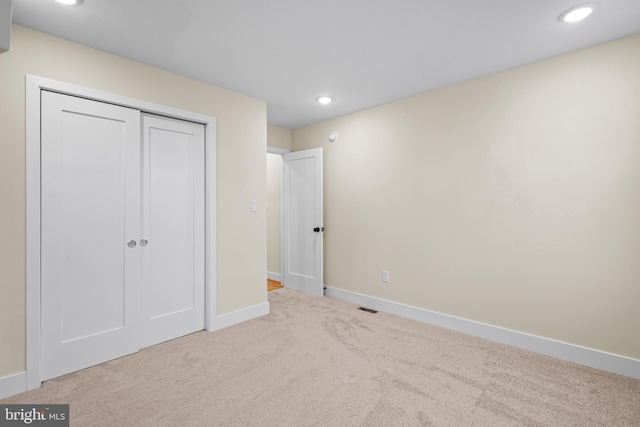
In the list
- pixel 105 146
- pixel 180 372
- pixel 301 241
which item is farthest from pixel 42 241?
pixel 301 241

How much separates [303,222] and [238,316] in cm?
169

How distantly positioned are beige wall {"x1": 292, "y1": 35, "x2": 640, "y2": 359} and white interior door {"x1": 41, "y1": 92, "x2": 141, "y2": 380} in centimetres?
256

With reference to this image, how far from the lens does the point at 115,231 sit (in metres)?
2.48

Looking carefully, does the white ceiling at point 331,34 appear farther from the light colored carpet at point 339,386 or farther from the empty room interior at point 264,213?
the light colored carpet at point 339,386

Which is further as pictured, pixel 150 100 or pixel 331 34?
pixel 150 100

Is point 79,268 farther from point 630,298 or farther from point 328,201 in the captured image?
point 630,298

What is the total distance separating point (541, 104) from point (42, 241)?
4.07m

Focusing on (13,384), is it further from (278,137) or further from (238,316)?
(278,137)

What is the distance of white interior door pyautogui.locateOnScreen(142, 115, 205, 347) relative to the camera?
2695mm

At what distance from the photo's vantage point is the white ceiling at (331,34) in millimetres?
1880

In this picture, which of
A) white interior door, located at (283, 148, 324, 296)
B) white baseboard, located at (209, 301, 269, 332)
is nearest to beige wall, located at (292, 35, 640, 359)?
white interior door, located at (283, 148, 324, 296)

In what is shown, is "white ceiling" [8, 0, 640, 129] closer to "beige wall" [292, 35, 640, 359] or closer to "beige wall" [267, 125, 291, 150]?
"beige wall" [292, 35, 640, 359]

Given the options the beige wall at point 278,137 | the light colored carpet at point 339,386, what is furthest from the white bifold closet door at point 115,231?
the beige wall at point 278,137

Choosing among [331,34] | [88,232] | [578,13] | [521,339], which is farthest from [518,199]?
[88,232]
